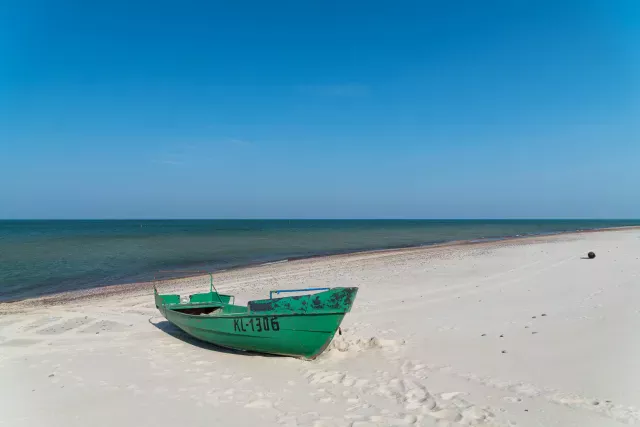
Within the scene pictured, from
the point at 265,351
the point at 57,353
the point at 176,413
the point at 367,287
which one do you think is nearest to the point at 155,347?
the point at 57,353

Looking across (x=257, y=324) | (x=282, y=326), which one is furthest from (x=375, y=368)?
(x=257, y=324)

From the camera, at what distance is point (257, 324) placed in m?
8.05

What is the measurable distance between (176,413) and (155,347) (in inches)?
156

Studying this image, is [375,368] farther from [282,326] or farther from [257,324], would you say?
[257,324]

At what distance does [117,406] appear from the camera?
602 cm

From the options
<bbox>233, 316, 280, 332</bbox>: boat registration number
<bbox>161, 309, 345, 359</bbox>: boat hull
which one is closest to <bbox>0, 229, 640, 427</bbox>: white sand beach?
<bbox>161, 309, 345, 359</bbox>: boat hull

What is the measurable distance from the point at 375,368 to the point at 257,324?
260cm

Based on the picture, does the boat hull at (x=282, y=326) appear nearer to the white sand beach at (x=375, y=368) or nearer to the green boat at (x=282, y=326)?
the green boat at (x=282, y=326)

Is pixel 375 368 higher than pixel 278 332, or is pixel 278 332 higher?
pixel 278 332

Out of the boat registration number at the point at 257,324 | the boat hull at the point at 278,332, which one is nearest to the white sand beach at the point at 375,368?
the boat hull at the point at 278,332

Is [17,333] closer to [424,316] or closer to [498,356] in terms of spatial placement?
[424,316]

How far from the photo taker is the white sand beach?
5.52 metres

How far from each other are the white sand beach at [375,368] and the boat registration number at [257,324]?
667mm

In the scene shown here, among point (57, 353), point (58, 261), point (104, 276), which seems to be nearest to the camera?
point (57, 353)
